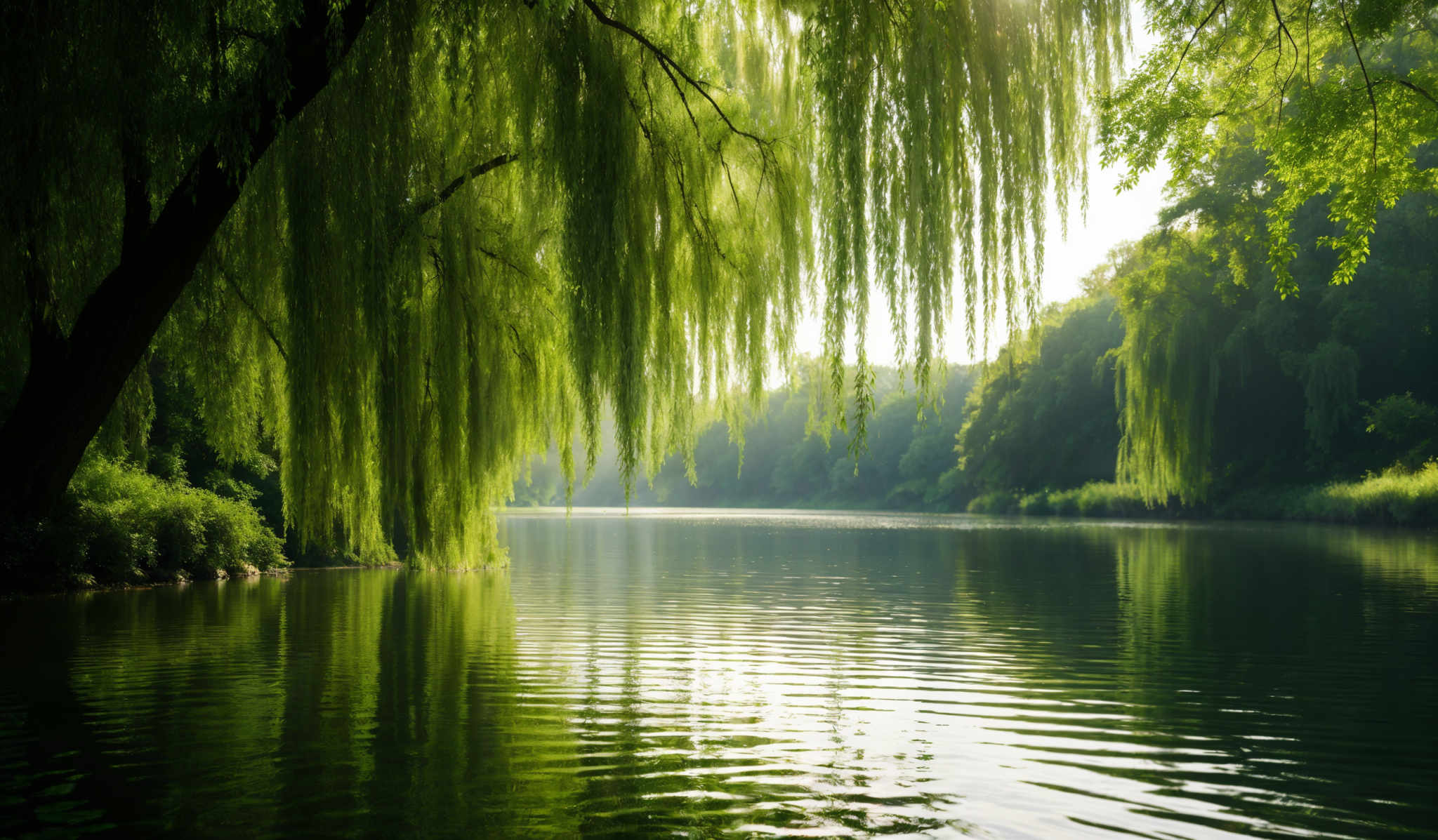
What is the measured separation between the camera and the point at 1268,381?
36219mm

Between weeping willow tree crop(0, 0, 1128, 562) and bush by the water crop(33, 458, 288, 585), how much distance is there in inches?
172

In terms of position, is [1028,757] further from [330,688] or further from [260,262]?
[260,262]

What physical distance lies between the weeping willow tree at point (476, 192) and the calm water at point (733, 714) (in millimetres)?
1459

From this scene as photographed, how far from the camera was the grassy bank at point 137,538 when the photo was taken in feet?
38.8

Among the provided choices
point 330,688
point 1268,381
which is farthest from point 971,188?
point 1268,381

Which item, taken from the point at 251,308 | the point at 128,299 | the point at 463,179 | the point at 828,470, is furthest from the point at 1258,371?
the point at 828,470

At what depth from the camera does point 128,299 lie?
6.75 m

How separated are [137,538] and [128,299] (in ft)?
26.8

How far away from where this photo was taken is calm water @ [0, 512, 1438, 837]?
3.95 meters

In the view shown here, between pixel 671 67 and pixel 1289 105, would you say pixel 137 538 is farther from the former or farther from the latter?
pixel 1289 105

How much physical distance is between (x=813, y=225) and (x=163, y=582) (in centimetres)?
1133

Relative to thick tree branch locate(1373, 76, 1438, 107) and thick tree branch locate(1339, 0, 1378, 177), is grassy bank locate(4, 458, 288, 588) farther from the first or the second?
thick tree branch locate(1373, 76, 1438, 107)

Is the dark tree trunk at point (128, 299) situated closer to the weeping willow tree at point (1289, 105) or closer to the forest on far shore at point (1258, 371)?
the weeping willow tree at point (1289, 105)

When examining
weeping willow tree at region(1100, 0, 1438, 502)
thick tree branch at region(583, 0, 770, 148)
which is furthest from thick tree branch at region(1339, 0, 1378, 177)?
thick tree branch at region(583, 0, 770, 148)
